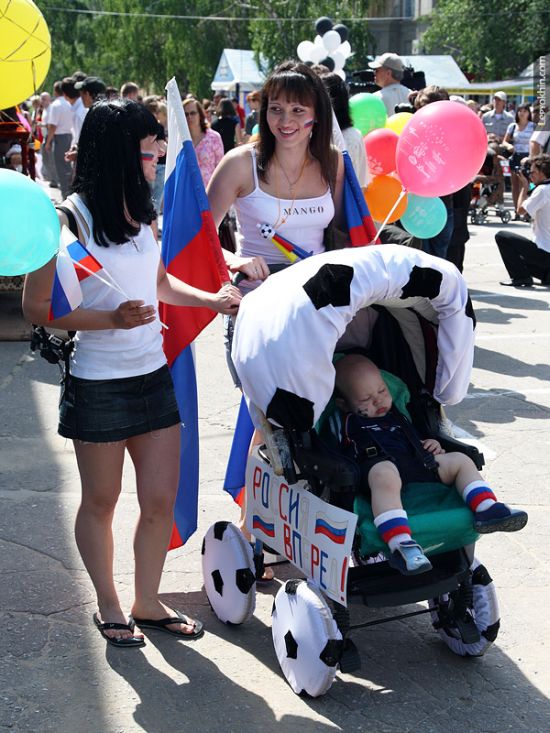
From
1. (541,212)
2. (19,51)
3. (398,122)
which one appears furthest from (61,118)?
(19,51)

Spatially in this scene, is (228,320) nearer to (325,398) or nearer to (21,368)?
(325,398)

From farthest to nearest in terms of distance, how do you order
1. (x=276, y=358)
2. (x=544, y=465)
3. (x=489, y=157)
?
(x=489, y=157) < (x=544, y=465) < (x=276, y=358)

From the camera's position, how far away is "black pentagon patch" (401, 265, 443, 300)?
10.6 ft

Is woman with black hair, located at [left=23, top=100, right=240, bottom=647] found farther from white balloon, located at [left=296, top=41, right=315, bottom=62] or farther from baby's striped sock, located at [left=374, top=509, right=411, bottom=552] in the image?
white balloon, located at [left=296, top=41, right=315, bottom=62]

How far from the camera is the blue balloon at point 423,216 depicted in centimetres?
578

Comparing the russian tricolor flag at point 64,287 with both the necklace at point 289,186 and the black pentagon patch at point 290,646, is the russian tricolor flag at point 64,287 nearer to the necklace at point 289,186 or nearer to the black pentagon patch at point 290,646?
the necklace at point 289,186

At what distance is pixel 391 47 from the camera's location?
55938 millimetres

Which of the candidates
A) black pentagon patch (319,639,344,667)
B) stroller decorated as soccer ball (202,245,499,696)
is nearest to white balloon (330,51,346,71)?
stroller decorated as soccer ball (202,245,499,696)

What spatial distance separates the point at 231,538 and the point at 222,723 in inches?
30.2

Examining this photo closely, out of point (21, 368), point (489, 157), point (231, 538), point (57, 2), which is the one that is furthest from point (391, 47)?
point (231, 538)

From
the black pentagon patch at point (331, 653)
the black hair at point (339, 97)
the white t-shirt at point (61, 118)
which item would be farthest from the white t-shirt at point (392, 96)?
the white t-shirt at point (61, 118)

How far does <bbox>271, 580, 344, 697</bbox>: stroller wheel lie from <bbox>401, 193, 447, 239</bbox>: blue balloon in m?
2.91

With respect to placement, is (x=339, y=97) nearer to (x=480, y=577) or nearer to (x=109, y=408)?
(x=109, y=408)

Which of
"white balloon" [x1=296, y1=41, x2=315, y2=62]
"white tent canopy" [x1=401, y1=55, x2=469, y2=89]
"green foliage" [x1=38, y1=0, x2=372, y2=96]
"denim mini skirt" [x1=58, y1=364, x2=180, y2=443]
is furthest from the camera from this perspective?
"green foliage" [x1=38, y1=0, x2=372, y2=96]
